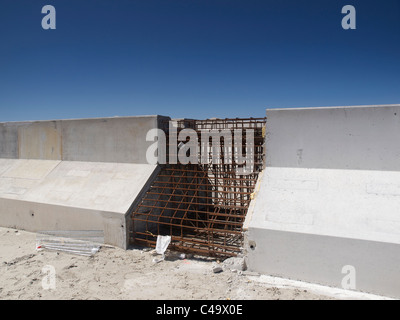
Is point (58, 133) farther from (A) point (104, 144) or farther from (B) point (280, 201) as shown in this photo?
(B) point (280, 201)

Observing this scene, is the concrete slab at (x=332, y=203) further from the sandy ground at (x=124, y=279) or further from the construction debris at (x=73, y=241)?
the construction debris at (x=73, y=241)

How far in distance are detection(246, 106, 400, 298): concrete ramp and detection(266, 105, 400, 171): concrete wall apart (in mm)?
19

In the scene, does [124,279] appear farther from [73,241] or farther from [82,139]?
[82,139]

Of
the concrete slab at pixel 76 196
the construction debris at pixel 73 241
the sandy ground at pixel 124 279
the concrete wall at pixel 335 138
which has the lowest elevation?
the sandy ground at pixel 124 279

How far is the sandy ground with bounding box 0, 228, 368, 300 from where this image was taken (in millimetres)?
5309

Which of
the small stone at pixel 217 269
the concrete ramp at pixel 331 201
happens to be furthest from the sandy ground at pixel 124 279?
the concrete ramp at pixel 331 201

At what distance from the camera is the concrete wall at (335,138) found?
6.35 metres

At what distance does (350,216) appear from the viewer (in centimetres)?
565

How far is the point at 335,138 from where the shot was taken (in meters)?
6.73

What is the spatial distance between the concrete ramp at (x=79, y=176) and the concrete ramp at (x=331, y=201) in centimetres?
366
